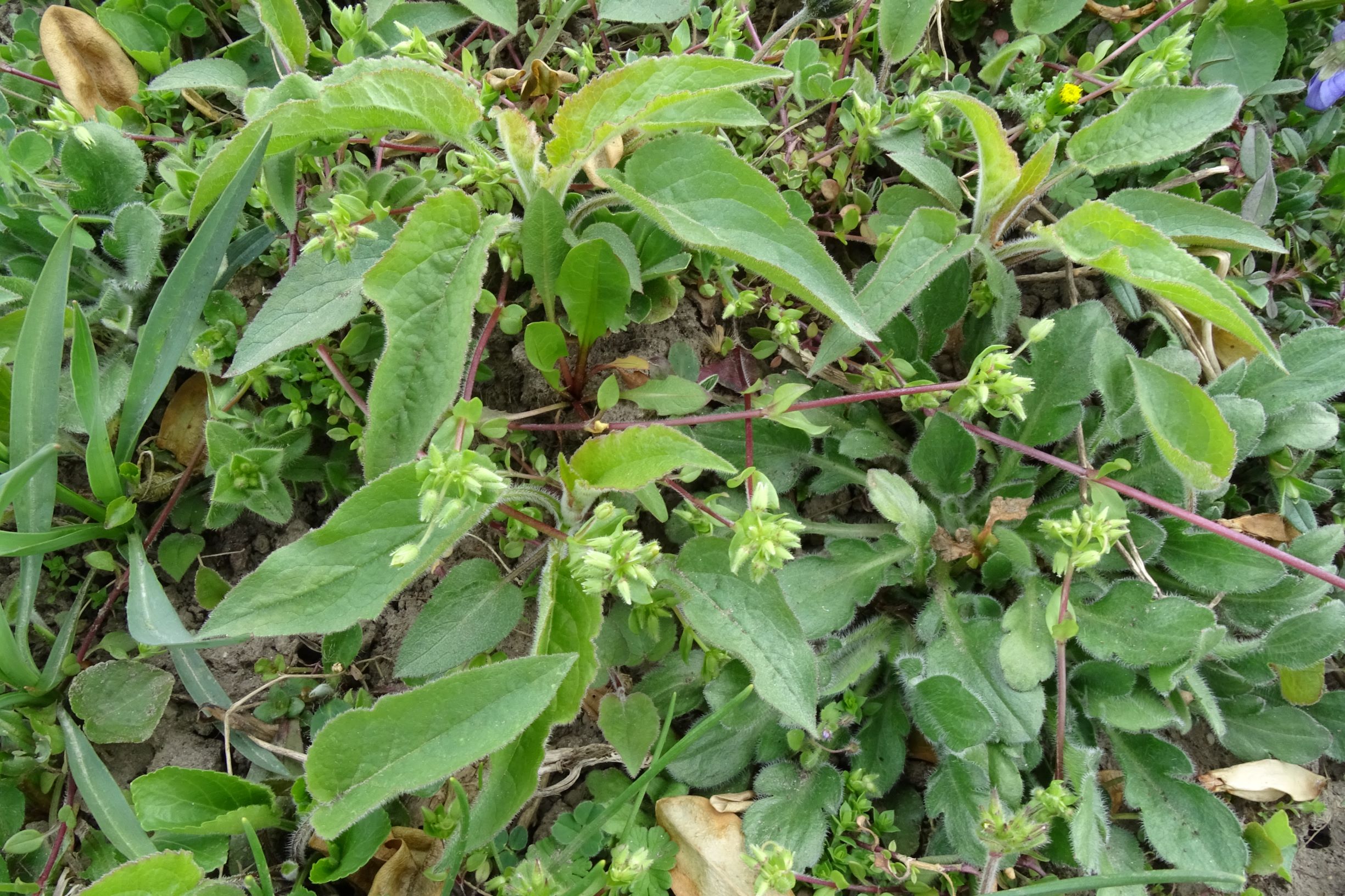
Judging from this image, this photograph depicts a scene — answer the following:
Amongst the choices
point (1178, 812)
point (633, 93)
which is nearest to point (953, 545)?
point (1178, 812)

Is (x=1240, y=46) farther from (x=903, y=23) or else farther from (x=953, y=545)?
(x=953, y=545)

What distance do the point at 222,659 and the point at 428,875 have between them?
79 centimetres

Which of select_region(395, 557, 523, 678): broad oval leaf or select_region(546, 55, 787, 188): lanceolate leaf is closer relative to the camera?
select_region(546, 55, 787, 188): lanceolate leaf

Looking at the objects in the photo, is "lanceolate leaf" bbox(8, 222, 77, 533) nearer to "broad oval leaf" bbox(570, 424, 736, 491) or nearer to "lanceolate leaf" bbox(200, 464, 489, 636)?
"lanceolate leaf" bbox(200, 464, 489, 636)

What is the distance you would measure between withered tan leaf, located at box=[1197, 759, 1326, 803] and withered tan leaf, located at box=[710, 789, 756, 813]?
4.11 ft

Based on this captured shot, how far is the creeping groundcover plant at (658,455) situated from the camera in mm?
1651

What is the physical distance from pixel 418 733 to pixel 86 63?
214 cm

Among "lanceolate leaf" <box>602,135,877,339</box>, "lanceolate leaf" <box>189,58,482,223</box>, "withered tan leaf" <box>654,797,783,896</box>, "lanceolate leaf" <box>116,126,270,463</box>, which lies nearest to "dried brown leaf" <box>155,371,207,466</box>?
"lanceolate leaf" <box>116,126,270,463</box>

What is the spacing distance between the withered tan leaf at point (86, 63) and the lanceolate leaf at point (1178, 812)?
3.31 m

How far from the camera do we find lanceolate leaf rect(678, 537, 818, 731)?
5.56ft

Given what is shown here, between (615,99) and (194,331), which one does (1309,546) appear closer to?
(615,99)

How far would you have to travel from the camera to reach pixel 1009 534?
7.02 ft

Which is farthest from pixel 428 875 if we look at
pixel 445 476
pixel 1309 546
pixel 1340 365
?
pixel 1340 365

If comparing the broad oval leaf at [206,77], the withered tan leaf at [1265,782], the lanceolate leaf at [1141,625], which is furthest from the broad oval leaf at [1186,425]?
the broad oval leaf at [206,77]
